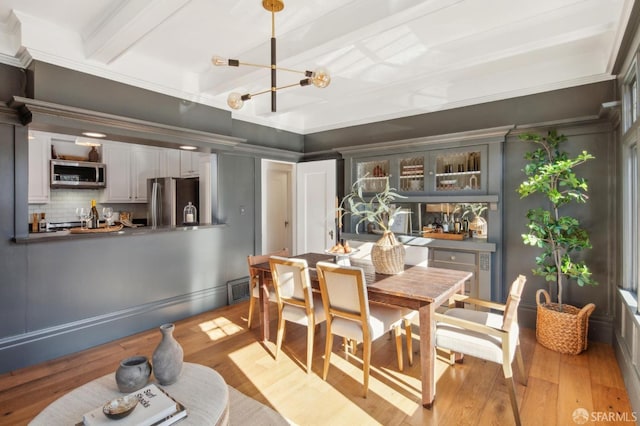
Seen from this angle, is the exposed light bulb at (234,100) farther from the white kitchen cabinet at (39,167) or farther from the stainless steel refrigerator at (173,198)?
the white kitchen cabinet at (39,167)

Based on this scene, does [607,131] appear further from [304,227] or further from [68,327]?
[68,327]

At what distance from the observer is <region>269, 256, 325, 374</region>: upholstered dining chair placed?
107 inches

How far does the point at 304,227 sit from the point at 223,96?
7.46 feet

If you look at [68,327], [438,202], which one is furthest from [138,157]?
[438,202]

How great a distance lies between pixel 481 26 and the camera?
274cm

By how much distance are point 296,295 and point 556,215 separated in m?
2.55

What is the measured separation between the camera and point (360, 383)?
2535mm

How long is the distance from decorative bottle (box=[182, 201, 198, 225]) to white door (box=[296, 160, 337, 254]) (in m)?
1.62

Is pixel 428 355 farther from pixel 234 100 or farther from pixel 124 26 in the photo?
pixel 124 26

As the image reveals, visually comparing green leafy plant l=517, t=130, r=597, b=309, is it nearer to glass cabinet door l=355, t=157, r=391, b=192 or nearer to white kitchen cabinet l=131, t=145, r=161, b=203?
glass cabinet door l=355, t=157, r=391, b=192

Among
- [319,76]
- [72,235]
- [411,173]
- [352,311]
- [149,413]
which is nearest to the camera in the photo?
[149,413]

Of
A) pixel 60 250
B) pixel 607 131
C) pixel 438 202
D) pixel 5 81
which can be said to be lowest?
pixel 60 250

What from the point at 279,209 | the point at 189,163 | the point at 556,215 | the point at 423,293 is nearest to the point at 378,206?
the point at 556,215

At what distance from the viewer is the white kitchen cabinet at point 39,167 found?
4887 millimetres
